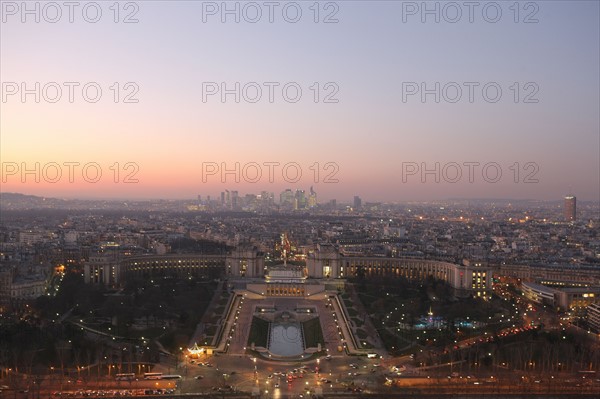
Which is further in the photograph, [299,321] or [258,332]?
[299,321]

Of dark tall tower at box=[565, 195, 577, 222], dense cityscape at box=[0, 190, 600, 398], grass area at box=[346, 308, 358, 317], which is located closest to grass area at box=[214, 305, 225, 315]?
dense cityscape at box=[0, 190, 600, 398]

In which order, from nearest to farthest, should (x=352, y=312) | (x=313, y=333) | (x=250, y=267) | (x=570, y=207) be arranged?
(x=313, y=333) < (x=352, y=312) < (x=250, y=267) < (x=570, y=207)

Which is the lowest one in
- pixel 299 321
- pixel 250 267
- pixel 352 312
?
pixel 299 321

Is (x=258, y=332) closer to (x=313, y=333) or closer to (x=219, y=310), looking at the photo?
(x=313, y=333)

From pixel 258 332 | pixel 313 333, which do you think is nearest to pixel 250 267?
pixel 258 332

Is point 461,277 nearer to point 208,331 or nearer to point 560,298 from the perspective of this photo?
point 560,298

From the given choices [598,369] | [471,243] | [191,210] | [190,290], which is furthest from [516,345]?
[191,210]
